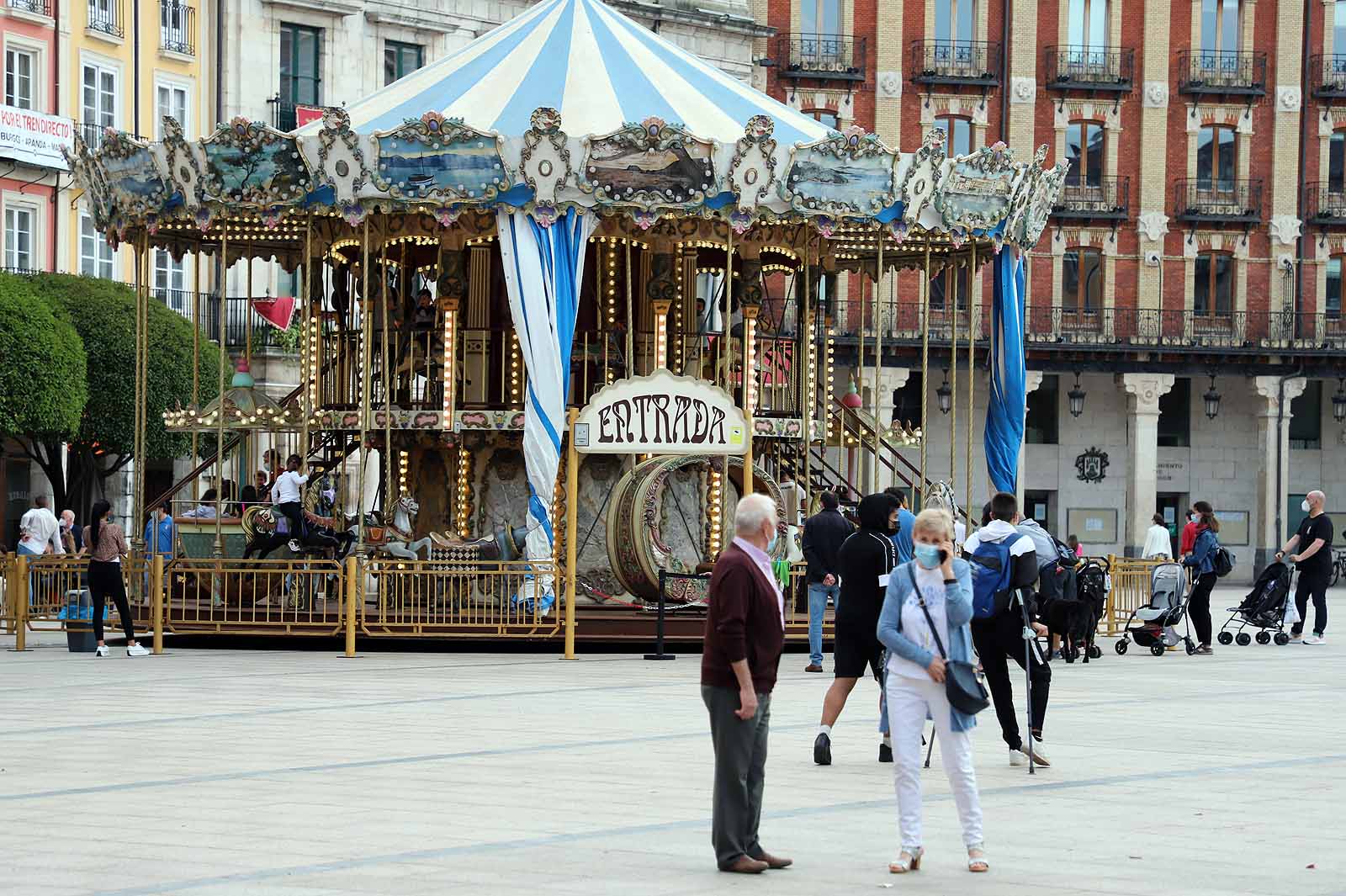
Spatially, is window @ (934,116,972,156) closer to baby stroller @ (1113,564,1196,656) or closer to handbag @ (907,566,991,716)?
baby stroller @ (1113,564,1196,656)

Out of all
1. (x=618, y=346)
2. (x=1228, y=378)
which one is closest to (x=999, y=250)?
(x=618, y=346)

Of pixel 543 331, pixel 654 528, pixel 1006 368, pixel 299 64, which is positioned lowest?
pixel 654 528

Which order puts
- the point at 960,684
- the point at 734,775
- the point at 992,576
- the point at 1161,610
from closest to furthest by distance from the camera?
1. the point at 734,775
2. the point at 960,684
3. the point at 992,576
4. the point at 1161,610

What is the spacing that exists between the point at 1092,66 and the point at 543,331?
3341cm

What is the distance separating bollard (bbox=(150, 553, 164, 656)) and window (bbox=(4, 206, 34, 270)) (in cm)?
2165

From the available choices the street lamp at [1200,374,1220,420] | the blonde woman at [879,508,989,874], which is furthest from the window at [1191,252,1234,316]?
the blonde woman at [879,508,989,874]

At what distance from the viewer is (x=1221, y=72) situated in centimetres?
5294

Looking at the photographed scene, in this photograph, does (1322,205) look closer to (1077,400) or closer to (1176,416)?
(1176,416)

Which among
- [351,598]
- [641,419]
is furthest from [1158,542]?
[351,598]

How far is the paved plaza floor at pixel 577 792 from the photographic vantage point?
9.20 m

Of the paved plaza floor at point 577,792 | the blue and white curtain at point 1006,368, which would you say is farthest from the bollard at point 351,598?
the blue and white curtain at point 1006,368

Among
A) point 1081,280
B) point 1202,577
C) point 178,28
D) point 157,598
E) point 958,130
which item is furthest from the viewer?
point 1081,280

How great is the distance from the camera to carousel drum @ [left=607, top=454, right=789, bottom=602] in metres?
23.3

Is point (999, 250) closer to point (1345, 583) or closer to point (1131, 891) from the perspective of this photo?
point (1131, 891)
